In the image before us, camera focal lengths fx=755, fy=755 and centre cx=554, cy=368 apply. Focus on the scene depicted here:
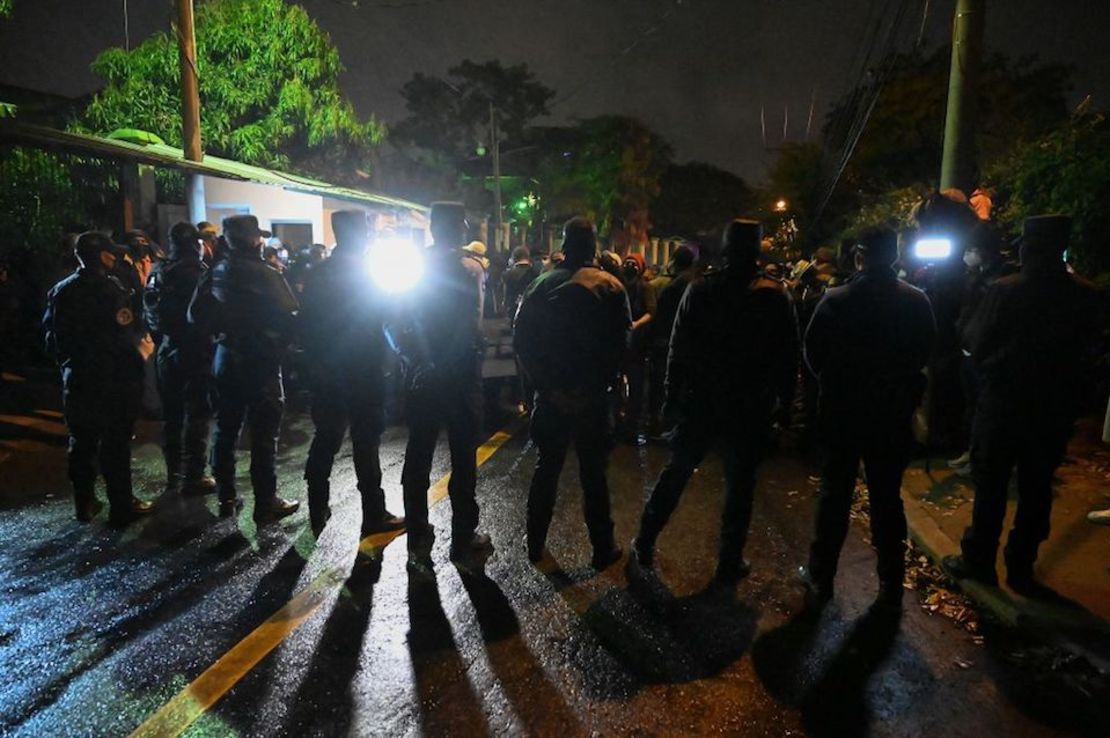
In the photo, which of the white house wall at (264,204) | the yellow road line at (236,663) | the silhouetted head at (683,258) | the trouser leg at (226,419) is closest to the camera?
the yellow road line at (236,663)

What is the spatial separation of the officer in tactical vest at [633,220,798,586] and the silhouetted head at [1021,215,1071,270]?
1.31 meters

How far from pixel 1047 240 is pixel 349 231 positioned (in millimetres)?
4025

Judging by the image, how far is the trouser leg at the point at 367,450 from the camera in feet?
16.2

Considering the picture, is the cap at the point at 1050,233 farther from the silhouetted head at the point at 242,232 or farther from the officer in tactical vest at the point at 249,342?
the silhouetted head at the point at 242,232

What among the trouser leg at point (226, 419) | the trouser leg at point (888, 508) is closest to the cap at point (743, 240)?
the trouser leg at point (888, 508)

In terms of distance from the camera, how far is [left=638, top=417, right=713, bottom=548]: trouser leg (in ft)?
14.2

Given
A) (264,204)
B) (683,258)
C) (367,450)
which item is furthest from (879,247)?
(264,204)

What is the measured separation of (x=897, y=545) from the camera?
410cm

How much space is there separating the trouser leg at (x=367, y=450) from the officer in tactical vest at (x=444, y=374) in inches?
16.4

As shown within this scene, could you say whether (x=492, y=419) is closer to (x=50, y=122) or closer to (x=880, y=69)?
(x=880, y=69)

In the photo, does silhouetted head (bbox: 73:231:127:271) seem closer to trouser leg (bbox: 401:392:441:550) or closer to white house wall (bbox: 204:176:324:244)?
trouser leg (bbox: 401:392:441:550)

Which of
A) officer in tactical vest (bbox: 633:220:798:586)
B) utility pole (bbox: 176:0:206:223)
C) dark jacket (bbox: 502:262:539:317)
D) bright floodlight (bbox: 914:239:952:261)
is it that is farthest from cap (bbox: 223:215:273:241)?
utility pole (bbox: 176:0:206:223)

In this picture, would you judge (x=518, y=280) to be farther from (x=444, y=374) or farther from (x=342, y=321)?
(x=444, y=374)

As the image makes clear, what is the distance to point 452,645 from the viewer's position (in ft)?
12.1
